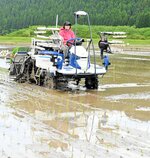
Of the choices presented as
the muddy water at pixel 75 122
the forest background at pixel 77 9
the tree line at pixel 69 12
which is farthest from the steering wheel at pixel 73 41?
the tree line at pixel 69 12

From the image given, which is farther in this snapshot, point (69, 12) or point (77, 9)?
point (77, 9)

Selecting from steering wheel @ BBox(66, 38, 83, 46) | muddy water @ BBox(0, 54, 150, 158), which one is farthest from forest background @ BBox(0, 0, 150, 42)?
muddy water @ BBox(0, 54, 150, 158)

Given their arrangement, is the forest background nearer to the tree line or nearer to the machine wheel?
the tree line

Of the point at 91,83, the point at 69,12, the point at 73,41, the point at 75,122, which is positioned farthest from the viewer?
the point at 69,12

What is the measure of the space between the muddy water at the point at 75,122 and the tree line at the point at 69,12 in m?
79.7

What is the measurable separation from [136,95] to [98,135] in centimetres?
525

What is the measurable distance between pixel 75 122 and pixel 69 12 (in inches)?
4486

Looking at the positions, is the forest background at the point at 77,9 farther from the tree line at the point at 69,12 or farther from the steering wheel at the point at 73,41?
the steering wheel at the point at 73,41

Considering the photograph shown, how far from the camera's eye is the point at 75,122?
955cm

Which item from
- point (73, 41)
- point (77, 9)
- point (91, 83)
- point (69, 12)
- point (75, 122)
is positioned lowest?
point (69, 12)

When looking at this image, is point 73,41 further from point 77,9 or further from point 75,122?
point 77,9

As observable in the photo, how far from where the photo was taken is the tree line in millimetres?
103938

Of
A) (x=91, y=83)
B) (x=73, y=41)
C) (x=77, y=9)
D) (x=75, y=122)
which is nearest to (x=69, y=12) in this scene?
(x=77, y=9)

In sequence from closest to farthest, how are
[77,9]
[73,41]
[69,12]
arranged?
[73,41] < [69,12] < [77,9]
